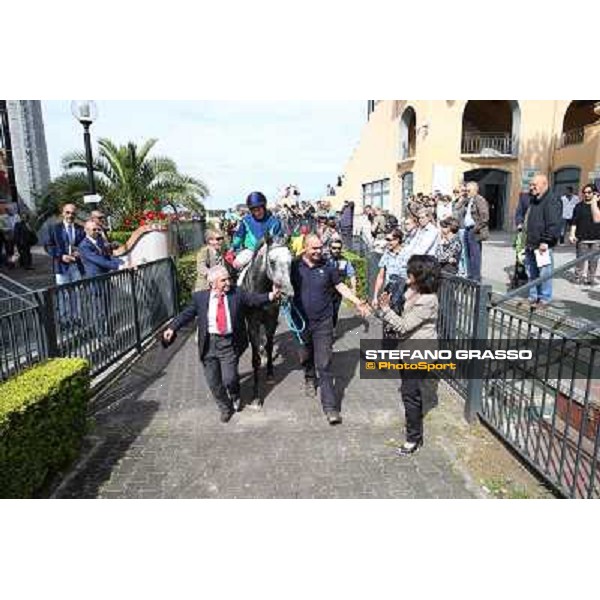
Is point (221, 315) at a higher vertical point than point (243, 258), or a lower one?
lower

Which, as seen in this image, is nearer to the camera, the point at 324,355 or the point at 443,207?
the point at 324,355

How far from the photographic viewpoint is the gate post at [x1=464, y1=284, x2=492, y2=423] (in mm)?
4242

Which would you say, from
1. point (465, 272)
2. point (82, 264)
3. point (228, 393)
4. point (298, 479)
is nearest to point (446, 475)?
point (298, 479)

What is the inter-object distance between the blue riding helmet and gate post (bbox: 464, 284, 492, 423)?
2694 millimetres

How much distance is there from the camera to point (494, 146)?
2112 centimetres

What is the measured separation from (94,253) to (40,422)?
151 inches

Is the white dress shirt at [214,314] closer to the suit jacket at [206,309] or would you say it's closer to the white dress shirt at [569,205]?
the suit jacket at [206,309]

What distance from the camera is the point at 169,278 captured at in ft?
28.9

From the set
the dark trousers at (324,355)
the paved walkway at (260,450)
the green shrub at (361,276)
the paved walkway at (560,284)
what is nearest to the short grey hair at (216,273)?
the dark trousers at (324,355)

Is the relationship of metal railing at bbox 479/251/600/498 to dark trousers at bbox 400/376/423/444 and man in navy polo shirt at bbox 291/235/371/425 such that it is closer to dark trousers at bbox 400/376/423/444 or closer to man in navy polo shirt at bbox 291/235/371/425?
dark trousers at bbox 400/376/423/444

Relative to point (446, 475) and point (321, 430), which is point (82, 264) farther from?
point (446, 475)

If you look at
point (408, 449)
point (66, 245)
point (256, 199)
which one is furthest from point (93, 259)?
point (408, 449)

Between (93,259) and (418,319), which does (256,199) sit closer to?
(418,319)

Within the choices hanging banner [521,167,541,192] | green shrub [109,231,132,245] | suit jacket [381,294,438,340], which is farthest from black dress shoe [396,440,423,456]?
hanging banner [521,167,541,192]
